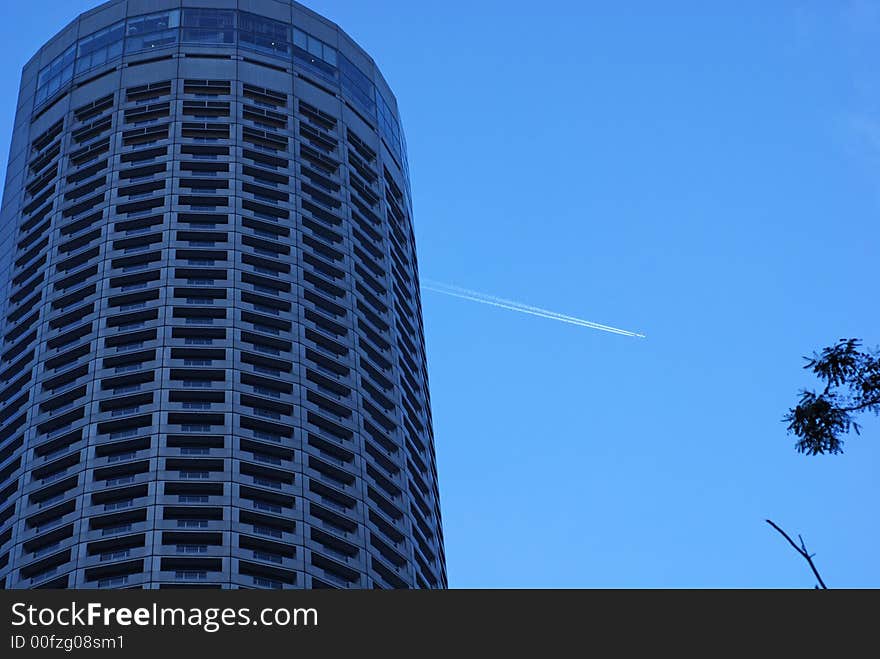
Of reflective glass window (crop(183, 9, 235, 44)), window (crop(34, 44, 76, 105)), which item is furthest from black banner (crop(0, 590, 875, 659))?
window (crop(34, 44, 76, 105))

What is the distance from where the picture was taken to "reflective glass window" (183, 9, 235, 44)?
14812 cm

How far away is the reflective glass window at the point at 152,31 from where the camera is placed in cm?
14812

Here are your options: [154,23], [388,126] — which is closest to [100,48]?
[154,23]

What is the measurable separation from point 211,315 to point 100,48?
133 feet

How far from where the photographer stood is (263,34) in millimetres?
150125

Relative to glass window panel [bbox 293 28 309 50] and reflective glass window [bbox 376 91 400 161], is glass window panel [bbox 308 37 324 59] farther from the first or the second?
reflective glass window [bbox 376 91 400 161]

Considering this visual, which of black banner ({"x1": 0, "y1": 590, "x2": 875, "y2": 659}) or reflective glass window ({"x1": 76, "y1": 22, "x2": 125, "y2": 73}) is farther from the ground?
reflective glass window ({"x1": 76, "y1": 22, "x2": 125, "y2": 73})

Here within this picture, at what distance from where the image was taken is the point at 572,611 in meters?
35.1

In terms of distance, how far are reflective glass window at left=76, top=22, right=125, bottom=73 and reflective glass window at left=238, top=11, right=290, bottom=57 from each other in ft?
40.7

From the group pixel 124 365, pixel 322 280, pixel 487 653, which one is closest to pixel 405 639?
pixel 487 653

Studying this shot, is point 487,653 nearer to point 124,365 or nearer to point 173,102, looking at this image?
point 124,365

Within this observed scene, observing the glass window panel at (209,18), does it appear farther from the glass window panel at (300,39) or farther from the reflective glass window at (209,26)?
the glass window panel at (300,39)

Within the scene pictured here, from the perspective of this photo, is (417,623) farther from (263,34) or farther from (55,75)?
(55,75)

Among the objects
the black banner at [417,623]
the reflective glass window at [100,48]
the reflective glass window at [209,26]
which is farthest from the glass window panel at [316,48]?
the black banner at [417,623]
